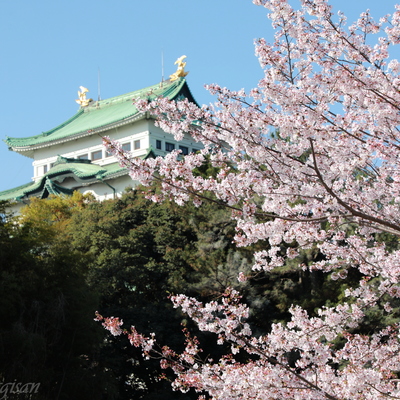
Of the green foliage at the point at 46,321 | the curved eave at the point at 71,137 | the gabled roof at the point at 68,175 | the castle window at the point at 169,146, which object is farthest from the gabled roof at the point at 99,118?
the green foliage at the point at 46,321

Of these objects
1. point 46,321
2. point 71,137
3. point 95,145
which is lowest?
point 46,321

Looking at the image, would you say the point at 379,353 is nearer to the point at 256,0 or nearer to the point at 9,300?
the point at 256,0

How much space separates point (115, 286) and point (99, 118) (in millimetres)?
17337

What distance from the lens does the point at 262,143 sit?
5.85 m

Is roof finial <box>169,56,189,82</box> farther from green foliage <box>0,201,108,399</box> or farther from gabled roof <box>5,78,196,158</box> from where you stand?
green foliage <box>0,201,108,399</box>

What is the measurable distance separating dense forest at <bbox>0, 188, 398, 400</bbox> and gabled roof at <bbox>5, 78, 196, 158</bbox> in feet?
29.5

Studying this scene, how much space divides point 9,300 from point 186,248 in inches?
268

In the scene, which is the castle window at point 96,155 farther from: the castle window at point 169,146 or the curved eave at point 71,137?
the castle window at point 169,146

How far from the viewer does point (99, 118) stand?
3381 centimetres

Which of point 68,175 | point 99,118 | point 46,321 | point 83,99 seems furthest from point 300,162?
point 83,99

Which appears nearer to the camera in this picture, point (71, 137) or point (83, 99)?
point (71, 137)

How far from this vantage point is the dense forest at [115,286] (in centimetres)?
1367

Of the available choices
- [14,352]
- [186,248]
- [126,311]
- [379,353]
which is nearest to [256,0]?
[379,353]

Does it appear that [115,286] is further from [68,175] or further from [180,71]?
[180,71]
